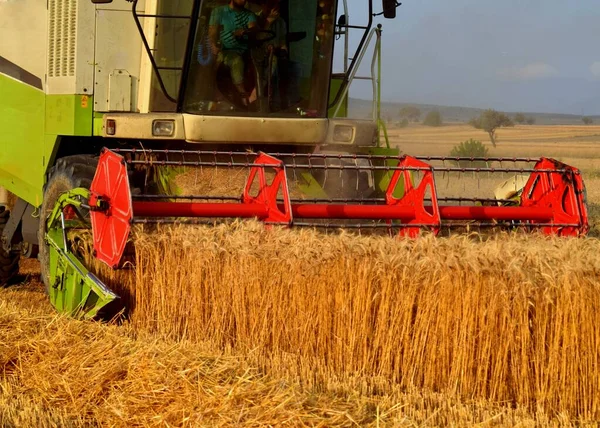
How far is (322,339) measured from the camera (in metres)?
4.56

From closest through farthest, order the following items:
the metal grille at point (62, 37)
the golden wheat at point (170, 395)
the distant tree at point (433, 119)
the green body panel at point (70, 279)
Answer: the golden wheat at point (170, 395) → the green body panel at point (70, 279) → the metal grille at point (62, 37) → the distant tree at point (433, 119)

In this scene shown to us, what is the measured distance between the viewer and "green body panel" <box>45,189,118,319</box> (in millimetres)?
4910

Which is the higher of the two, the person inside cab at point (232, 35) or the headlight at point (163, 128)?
the person inside cab at point (232, 35)

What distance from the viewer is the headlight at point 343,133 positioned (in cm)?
679

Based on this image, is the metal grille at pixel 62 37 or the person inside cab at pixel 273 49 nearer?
the person inside cab at pixel 273 49

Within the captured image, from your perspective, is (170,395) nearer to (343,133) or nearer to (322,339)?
(322,339)

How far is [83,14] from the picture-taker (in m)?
6.38

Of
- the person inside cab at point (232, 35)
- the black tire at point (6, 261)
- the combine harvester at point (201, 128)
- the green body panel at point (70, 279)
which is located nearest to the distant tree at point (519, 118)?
the combine harvester at point (201, 128)

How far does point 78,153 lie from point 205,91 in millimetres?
1248

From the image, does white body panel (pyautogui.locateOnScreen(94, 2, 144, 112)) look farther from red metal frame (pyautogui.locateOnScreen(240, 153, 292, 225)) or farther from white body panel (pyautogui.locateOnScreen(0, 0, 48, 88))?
red metal frame (pyautogui.locateOnScreen(240, 153, 292, 225))

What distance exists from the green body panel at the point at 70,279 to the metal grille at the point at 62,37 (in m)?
1.44

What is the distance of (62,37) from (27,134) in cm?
78

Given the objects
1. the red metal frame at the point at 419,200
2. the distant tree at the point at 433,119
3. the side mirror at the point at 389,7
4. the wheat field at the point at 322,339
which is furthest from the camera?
the distant tree at the point at 433,119

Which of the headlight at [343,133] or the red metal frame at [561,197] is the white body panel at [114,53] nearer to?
the headlight at [343,133]
